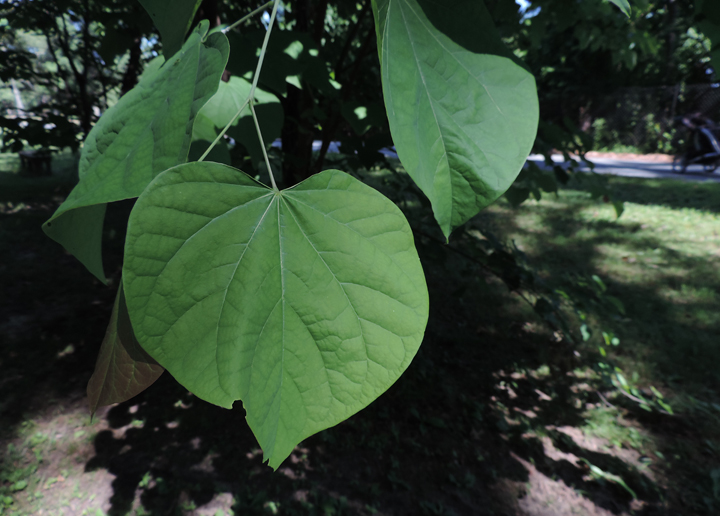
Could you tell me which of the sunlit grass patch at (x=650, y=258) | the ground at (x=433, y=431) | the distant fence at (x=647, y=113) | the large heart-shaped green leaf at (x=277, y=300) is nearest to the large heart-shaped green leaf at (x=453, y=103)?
the large heart-shaped green leaf at (x=277, y=300)

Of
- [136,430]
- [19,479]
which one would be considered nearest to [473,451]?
[136,430]

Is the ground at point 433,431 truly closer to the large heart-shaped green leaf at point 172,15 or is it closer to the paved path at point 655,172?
the large heart-shaped green leaf at point 172,15

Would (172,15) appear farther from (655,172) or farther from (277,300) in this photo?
(655,172)

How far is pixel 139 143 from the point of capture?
1.43 ft

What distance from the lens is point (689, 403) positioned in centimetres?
293

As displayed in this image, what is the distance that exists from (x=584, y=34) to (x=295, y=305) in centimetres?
323

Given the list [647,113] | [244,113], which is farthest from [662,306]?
[647,113]

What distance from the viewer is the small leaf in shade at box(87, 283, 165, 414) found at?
0.43 metres

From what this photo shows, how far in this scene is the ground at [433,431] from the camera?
228cm

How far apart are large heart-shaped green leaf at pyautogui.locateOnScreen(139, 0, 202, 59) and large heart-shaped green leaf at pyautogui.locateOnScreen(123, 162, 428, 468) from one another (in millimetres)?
253

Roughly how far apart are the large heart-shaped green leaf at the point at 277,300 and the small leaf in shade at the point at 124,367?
0.09 meters

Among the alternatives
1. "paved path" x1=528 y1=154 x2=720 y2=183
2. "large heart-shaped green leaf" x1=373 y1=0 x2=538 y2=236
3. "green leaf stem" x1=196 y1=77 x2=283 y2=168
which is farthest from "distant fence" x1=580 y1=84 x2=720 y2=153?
"large heart-shaped green leaf" x1=373 y1=0 x2=538 y2=236

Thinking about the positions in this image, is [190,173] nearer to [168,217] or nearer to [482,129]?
[168,217]

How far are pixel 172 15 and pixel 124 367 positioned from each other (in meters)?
0.40
